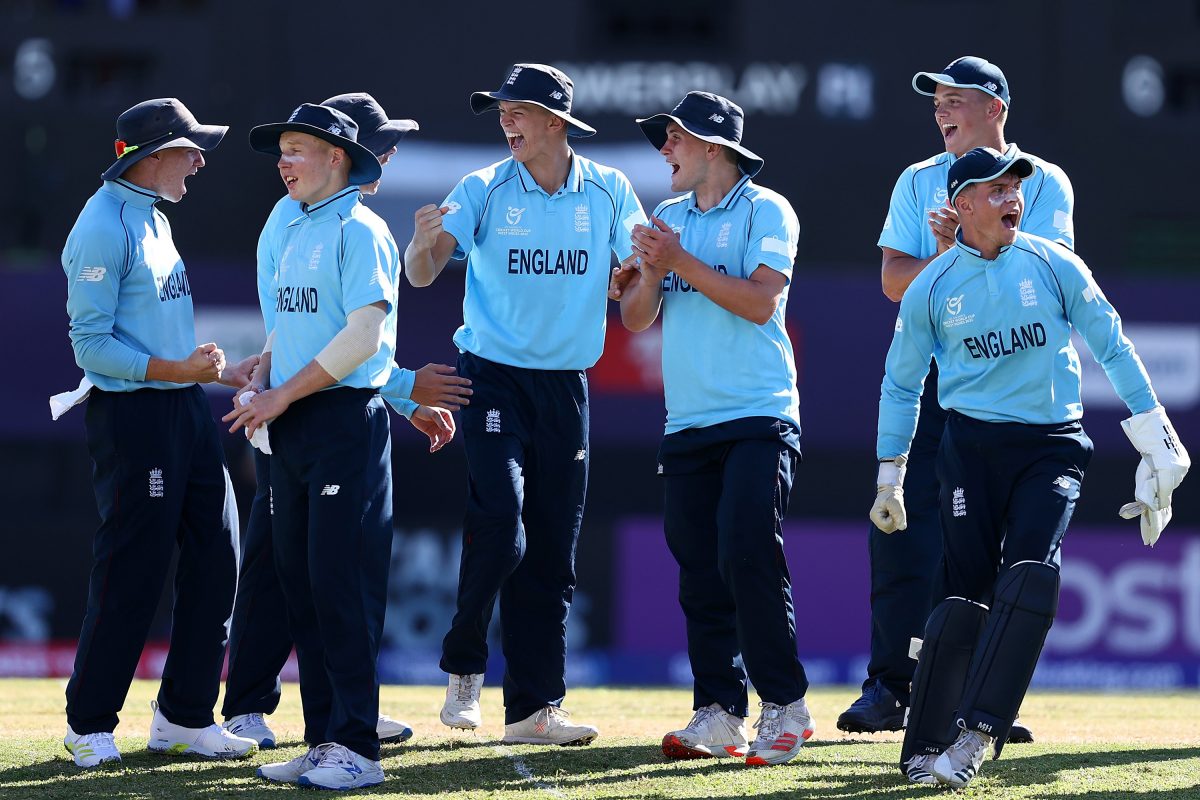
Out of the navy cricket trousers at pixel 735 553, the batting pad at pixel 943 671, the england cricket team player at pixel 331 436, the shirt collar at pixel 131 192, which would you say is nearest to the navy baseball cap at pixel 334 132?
the england cricket team player at pixel 331 436

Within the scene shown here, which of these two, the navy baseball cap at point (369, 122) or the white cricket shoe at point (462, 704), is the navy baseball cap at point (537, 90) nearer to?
the navy baseball cap at point (369, 122)

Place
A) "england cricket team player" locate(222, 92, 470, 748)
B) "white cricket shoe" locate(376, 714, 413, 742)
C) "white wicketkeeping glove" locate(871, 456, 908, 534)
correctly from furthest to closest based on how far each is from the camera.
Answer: "white cricket shoe" locate(376, 714, 413, 742), "england cricket team player" locate(222, 92, 470, 748), "white wicketkeeping glove" locate(871, 456, 908, 534)

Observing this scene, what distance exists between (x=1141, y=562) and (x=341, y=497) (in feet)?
33.8

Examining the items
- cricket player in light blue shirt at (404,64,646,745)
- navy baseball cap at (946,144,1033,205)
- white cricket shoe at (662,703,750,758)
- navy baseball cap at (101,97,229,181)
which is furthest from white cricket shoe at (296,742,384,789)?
navy baseball cap at (946,144,1033,205)

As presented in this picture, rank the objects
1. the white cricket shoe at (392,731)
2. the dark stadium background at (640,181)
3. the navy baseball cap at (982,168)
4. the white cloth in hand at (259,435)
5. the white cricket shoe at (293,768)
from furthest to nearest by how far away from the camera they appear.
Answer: the dark stadium background at (640,181), the white cricket shoe at (392,731), the navy baseball cap at (982,168), the white cloth in hand at (259,435), the white cricket shoe at (293,768)

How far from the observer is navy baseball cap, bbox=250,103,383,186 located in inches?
213

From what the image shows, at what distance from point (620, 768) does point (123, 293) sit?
2.17 m

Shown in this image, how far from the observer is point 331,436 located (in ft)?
17.4

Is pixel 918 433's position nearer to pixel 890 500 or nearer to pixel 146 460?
pixel 890 500

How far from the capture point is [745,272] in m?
5.85

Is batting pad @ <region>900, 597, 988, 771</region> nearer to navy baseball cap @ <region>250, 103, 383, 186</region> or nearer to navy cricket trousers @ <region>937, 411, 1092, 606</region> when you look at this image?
navy cricket trousers @ <region>937, 411, 1092, 606</region>

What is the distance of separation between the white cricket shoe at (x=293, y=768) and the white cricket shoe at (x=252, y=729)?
0.63m

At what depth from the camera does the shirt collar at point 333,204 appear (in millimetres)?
5418

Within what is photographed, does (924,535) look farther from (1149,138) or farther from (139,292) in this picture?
(1149,138)
